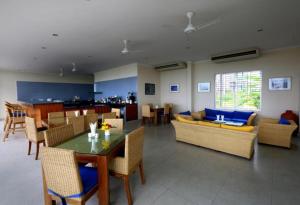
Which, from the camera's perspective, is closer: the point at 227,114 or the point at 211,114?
the point at 227,114

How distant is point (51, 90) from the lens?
10016 millimetres

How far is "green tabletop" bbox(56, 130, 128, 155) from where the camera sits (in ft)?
6.07

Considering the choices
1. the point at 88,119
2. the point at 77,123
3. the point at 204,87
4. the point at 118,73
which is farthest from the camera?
the point at 118,73

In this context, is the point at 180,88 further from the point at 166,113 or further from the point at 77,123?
the point at 77,123

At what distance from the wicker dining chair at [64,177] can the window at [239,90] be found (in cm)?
645

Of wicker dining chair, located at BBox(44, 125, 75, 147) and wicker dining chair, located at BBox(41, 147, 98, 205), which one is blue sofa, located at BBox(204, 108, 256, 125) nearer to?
wicker dining chair, located at BBox(44, 125, 75, 147)

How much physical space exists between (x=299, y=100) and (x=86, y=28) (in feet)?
22.1

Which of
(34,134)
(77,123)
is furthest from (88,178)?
(34,134)

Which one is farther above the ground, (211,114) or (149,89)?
(149,89)

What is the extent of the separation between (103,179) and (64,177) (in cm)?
40

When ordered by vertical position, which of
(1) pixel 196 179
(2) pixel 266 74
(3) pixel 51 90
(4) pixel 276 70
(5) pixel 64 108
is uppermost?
(4) pixel 276 70

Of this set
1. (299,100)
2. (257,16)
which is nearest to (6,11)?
(257,16)

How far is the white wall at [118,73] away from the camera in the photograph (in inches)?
304

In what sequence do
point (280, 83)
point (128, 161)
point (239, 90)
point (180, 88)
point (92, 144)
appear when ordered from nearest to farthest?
point (128, 161) < point (92, 144) < point (280, 83) < point (239, 90) < point (180, 88)
